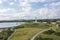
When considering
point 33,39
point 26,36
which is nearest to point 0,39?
point 26,36

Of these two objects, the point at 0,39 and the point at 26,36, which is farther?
the point at 0,39

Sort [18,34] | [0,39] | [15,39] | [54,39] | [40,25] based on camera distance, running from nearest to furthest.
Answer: [54,39]
[15,39]
[18,34]
[0,39]
[40,25]

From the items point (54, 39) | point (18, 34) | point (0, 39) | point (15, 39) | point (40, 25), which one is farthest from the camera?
point (40, 25)

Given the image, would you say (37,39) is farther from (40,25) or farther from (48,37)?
(40,25)

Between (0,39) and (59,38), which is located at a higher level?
(59,38)

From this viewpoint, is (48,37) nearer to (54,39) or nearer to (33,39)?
(54,39)

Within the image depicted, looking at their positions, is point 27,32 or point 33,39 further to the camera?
point 27,32

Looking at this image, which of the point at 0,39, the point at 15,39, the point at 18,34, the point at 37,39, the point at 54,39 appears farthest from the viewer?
the point at 0,39

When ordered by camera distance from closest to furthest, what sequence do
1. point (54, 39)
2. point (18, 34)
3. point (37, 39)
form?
point (54, 39)
point (37, 39)
point (18, 34)

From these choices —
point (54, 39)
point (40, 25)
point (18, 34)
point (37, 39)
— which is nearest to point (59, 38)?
point (54, 39)

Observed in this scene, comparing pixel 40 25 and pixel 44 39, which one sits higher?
pixel 44 39
